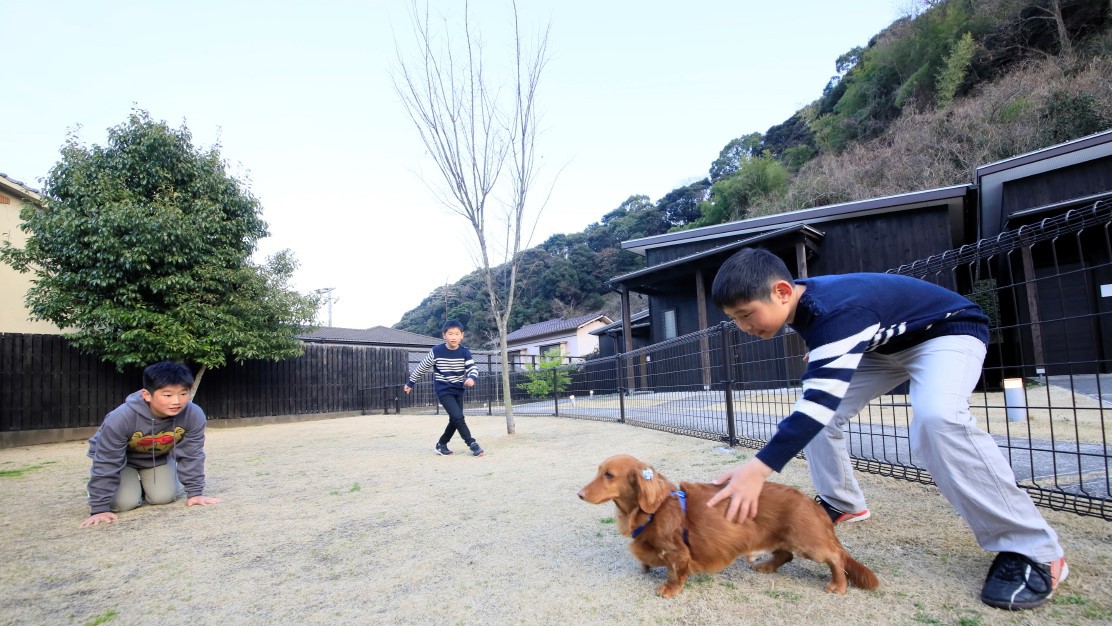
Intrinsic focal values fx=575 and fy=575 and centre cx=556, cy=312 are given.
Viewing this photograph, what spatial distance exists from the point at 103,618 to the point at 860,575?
2.90 m

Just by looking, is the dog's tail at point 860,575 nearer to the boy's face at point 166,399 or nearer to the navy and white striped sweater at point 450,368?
the boy's face at point 166,399

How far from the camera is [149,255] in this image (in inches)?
443

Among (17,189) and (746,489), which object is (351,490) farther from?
(17,189)

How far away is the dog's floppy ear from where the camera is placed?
2240mm

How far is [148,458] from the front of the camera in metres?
4.13

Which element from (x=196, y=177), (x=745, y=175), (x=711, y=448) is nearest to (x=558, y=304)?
(x=745, y=175)

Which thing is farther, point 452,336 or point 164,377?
point 452,336

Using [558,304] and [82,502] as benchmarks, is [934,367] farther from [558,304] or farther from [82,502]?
[558,304]

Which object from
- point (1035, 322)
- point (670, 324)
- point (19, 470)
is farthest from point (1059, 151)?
point (19, 470)

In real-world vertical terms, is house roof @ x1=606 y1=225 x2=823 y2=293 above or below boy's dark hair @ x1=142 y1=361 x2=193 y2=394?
above

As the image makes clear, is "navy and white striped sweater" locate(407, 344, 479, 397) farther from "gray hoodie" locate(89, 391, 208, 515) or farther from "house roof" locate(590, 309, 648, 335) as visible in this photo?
"house roof" locate(590, 309, 648, 335)

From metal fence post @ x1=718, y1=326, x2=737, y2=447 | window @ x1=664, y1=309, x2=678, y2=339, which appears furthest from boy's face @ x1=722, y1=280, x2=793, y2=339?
window @ x1=664, y1=309, x2=678, y2=339

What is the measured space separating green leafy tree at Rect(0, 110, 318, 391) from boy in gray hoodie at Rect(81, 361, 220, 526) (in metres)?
8.36

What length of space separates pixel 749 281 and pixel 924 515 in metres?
1.84
